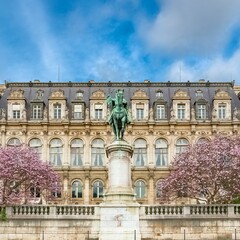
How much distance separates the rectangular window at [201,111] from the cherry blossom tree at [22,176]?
19.4m

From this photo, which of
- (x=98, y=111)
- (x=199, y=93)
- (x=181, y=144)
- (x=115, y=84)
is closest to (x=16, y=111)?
(x=98, y=111)

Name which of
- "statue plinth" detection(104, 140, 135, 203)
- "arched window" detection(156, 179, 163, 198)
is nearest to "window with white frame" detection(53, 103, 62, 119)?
"arched window" detection(156, 179, 163, 198)

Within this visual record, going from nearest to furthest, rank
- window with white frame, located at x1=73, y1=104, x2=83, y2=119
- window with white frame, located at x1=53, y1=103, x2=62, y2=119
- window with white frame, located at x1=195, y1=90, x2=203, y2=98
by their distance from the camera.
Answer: window with white frame, located at x1=53, y1=103, x2=62, y2=119 < window with white frame, located at x1=73, y1=104, x2=83, y2=119 < window with white frame, located at x1=195, y1=90, x2=203, y2=98

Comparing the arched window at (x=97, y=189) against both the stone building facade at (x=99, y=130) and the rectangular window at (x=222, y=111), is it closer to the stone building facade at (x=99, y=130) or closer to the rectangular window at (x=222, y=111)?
the stone building facade at (x=99, y=130)

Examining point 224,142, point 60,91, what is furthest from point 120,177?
point 60,91

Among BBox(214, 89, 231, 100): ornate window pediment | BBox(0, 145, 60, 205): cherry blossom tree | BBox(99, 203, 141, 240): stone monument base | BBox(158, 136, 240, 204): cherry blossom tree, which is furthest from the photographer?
BBox(214, 89, 231, 100): ornate window pediment

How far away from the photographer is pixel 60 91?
6538cm

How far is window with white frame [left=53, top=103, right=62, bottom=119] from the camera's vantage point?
210ft

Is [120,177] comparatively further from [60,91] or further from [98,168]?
[60,91]

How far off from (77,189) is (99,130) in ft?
23.8

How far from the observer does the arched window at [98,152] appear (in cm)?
6269

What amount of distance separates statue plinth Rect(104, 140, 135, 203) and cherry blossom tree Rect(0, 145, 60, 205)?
1745cm

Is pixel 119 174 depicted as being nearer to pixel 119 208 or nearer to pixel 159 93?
pixel 119 208

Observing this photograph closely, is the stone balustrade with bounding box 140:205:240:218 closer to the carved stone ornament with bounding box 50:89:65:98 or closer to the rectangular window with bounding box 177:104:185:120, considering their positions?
the rectangular window with bounding box 177:104:185:120
